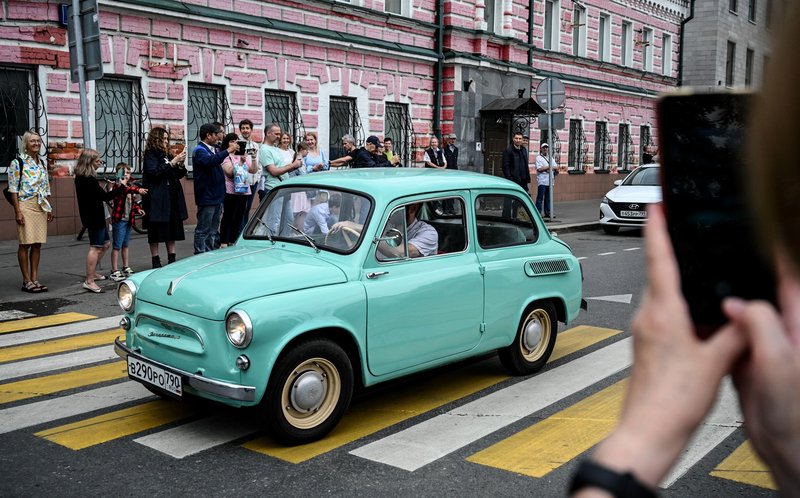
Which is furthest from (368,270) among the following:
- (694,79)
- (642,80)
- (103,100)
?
(694,79)

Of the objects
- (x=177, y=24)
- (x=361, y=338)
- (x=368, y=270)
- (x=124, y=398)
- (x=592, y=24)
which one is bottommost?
(x=124, y=398)

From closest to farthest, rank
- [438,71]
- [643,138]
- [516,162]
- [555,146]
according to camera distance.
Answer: [516,162] → [438,71] → [555,146] → [643,138]

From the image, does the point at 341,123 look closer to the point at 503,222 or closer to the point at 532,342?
the point at 503,222

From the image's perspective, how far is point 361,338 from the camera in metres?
5.45

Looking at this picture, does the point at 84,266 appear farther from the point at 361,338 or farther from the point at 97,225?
the point at 361,338

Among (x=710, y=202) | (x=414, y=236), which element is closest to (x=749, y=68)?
(x=710, y=202)

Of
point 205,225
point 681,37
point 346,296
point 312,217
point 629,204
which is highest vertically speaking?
point 681,37

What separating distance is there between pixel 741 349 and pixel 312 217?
5433mm

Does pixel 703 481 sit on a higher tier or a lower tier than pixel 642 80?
lower

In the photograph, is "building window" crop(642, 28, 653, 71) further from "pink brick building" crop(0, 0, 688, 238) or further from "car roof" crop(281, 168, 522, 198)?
"car roof" crop(281, 168, 522, 198)

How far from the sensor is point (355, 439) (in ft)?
17.4

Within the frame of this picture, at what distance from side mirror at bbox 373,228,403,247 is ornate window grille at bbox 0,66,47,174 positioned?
1050 centimetres

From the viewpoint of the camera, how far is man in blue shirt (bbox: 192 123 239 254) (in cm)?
1179

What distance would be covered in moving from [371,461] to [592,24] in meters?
29.0
